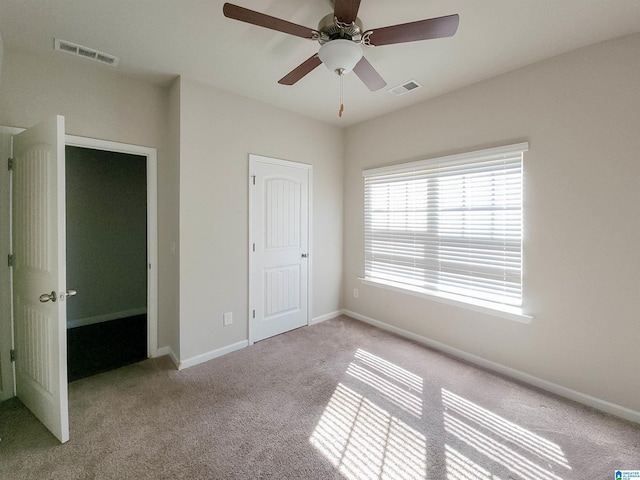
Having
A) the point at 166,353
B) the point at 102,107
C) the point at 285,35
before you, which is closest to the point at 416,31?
the point at 285,35

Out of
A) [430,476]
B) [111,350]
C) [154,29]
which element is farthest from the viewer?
[111,350]

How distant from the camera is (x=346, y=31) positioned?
1.69 meters

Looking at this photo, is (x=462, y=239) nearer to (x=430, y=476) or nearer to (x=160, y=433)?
(x=430, y=476)

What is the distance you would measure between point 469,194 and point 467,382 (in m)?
1.75

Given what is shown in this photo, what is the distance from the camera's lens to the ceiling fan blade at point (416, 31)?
4.76 ft

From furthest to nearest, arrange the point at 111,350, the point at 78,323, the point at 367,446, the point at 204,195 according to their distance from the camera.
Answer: the point at 78,323 → the point at 111,350 → the point at 204,195 → the point at 367,446

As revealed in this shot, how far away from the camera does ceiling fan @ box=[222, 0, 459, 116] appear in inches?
57.3

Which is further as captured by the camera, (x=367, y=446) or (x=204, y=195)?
(x=204, y=195)

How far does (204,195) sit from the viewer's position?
275cm

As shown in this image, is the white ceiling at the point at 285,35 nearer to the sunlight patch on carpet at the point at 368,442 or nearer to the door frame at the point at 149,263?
the door frame at the point at 149,263

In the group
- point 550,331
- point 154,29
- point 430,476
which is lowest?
point 430,476

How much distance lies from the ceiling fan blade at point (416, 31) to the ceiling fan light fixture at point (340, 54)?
9cm

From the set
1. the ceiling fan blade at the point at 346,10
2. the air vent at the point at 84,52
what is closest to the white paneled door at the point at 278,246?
the air vent at the point at 84,52

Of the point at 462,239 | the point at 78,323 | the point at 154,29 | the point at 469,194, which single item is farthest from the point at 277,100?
the point at 78,323
